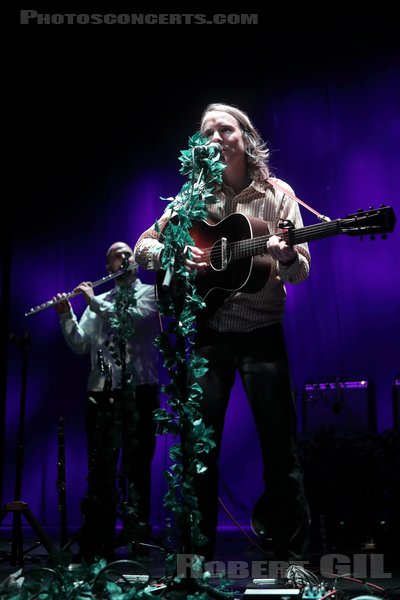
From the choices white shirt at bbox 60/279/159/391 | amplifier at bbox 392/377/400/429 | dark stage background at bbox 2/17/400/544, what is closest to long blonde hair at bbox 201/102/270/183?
white shirt at bbox 60/279/159/391

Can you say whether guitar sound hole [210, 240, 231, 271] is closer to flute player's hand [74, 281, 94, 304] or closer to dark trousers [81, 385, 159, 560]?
dark trousers [81, 385, 159, 560]

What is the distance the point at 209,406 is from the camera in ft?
7.45

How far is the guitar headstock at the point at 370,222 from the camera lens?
88.1 inches

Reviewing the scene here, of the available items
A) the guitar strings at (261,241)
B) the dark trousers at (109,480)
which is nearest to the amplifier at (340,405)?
the dark trousers at (109,480)

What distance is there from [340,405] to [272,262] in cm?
178

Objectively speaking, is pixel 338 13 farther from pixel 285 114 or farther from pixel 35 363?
pixel 35 363

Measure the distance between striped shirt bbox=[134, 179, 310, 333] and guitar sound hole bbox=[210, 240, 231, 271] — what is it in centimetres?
13

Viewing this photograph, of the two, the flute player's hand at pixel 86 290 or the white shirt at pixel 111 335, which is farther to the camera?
the flute player's hand at pixel 86 290

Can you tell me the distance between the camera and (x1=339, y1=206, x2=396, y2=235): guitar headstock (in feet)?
7.34

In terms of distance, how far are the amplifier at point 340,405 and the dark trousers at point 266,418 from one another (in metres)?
1.68

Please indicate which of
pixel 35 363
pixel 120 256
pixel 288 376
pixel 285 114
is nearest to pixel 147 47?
pixel 285 114

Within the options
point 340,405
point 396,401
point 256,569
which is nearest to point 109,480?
point 256,569

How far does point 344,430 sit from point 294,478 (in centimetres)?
135

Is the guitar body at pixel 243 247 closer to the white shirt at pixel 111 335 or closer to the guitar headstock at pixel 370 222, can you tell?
the guitar headstock at pixel 370 222
